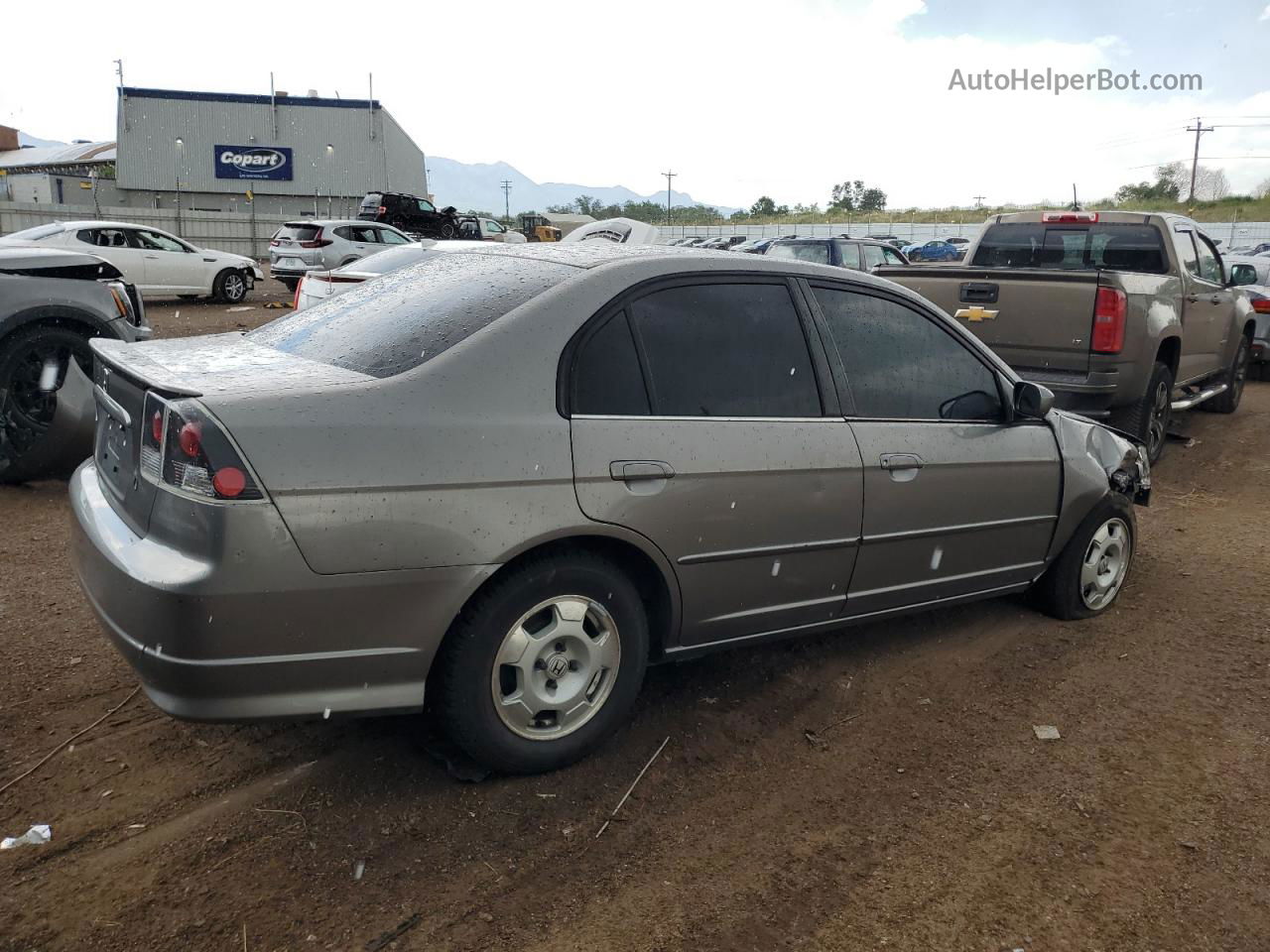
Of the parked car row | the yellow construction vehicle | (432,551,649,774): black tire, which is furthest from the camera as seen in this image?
the yellow construction vehicle

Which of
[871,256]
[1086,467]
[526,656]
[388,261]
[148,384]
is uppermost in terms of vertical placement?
[871,256]

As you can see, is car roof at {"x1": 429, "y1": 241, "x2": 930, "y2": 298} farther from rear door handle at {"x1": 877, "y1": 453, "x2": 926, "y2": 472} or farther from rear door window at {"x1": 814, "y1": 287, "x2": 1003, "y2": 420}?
rear door handle at {"x1": 877, "y1": 453, "x2": 926, "y2": 472}

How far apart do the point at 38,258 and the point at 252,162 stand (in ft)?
153

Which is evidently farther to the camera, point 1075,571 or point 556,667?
point 1075,571

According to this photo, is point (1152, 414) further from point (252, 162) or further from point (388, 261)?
point (252, 162)

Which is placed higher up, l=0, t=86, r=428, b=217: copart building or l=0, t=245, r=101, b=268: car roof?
l=0, t=86, r=428, b=217: copart building

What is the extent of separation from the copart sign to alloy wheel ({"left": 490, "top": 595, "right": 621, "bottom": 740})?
169 feet

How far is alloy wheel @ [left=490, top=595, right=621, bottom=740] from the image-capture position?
9.70 feet

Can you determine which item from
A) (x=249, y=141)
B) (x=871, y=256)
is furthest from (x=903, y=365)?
(x=249, y=141)

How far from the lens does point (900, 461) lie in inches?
147

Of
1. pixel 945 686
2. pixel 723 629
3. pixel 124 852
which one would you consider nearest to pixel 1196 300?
pixel 945 686

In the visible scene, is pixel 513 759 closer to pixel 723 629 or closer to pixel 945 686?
pixel 723 629

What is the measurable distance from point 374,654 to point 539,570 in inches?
20.8

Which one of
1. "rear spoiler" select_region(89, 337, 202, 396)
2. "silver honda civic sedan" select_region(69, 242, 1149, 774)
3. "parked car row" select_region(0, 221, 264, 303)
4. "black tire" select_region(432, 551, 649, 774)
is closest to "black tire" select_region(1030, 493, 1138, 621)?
"silver honda civic sedan" select_region(69, 242, 1149, 774)
